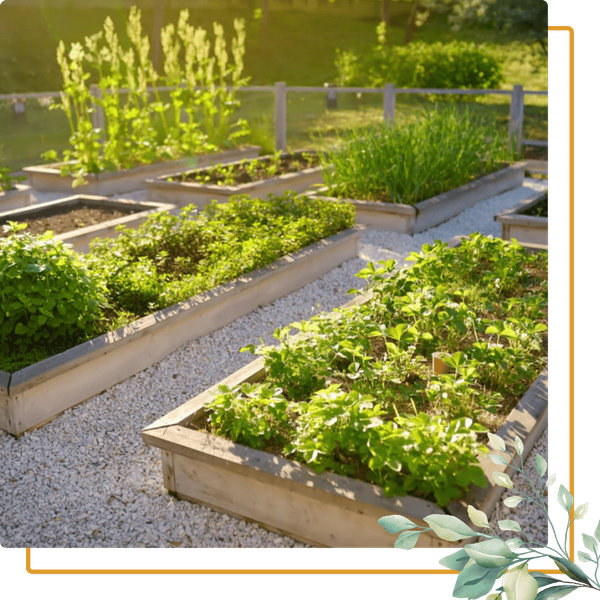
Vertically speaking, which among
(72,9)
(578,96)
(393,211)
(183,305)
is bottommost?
(183,305)

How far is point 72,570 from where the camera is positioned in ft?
7.77

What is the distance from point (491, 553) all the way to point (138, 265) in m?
3.30

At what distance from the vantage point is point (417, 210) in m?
6.56

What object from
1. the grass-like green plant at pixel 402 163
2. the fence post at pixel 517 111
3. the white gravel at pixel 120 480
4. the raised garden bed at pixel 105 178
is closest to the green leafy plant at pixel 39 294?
the white gravel at pixel 120 480

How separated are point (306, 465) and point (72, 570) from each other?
2.97ft

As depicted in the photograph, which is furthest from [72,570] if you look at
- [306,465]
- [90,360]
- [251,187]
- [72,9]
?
[72,9]

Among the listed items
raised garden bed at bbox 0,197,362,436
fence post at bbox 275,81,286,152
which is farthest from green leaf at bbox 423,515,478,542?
fence post at bbox 275,81,286,152

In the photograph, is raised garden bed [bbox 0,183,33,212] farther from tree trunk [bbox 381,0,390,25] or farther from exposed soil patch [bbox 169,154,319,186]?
tree trunk [bbox 381,0,390,25]

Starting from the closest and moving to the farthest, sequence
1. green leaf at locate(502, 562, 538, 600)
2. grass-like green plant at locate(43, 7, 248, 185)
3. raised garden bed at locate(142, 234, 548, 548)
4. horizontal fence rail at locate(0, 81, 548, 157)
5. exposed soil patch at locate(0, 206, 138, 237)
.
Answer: green leaf at locate(502, 562, 538, 600) < raised garden bed at locate(142, 234, 548, 548) < exposed soil patch at locate(0, 206, 138, 237) < grass-like green plant at locate(43, 7, 248, 185) < horizontal fence rail at locate(0, 81, 548, 157)

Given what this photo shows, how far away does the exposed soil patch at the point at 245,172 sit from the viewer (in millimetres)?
7609

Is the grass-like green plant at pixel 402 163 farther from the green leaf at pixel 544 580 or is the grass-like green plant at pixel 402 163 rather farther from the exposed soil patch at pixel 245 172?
the green leaf at pixel 544 580

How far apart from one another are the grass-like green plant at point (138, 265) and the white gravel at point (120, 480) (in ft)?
1.27

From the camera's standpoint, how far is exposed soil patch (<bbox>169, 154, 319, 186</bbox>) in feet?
25.0

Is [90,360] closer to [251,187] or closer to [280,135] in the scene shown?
[251,187]
